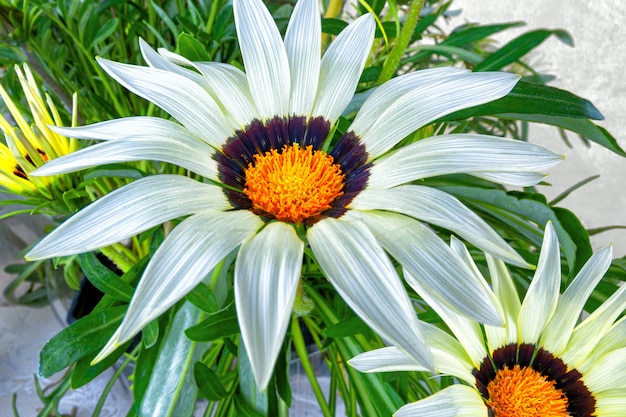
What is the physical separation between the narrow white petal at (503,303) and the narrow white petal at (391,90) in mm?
108

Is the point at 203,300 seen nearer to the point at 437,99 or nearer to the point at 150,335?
the point at 150,335

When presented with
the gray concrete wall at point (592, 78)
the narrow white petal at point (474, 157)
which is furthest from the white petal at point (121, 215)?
the gray concrete wall at point (592, 78)

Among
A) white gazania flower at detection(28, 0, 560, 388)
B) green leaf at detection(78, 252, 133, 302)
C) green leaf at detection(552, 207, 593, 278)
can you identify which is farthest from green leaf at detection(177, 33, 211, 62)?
green leaf at detection(552, 207, 593, 278)

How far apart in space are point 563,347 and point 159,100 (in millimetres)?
289

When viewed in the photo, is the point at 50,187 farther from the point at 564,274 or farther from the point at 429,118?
the point at 564,274

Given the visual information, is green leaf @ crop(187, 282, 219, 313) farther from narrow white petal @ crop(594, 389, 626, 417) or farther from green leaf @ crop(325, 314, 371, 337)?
narrow white petal @ crop(594, 389, 626, 417)

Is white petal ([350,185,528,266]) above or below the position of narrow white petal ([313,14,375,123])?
below

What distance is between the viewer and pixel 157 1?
0.57 meters

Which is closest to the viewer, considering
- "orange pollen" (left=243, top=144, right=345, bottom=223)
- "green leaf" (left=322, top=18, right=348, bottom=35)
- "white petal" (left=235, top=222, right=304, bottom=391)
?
"white petal" (left=235, top=222, right=304, bottom=391)

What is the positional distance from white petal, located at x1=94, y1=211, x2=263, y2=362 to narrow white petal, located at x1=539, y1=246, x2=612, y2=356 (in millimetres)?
197

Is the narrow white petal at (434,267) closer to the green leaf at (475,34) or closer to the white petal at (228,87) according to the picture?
the white petal at (228,87)

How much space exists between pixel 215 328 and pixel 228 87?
133 millimetres

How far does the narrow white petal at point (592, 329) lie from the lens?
12.0 inches

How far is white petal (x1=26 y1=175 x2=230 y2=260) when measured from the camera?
0.66ft
